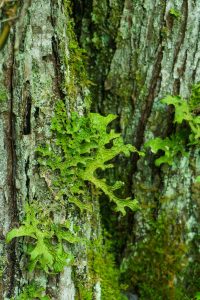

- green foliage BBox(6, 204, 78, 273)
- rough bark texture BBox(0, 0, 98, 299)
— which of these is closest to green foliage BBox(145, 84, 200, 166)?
rough bark texture BBox(0, 0, 98, 299)

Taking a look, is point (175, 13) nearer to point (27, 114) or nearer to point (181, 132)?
point (181, 132)

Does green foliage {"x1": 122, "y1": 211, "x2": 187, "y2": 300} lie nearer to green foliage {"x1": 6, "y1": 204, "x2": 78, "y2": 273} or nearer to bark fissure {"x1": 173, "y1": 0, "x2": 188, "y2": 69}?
green foliage {"x1": 6, "y1": 204, "x2": 78, "y2": 273}

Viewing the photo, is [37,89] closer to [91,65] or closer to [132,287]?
[91,65]

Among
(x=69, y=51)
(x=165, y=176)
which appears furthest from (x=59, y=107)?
(x=165, y=176)

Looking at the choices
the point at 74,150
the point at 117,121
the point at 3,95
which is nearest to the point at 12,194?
the point at 74,150

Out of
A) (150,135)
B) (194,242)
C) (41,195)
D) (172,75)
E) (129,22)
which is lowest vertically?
(194,242)

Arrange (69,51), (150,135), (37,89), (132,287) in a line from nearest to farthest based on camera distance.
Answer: (37,89) < (69,51) < (150,135) < (132,287)

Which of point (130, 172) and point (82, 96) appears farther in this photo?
point (130, 172)
